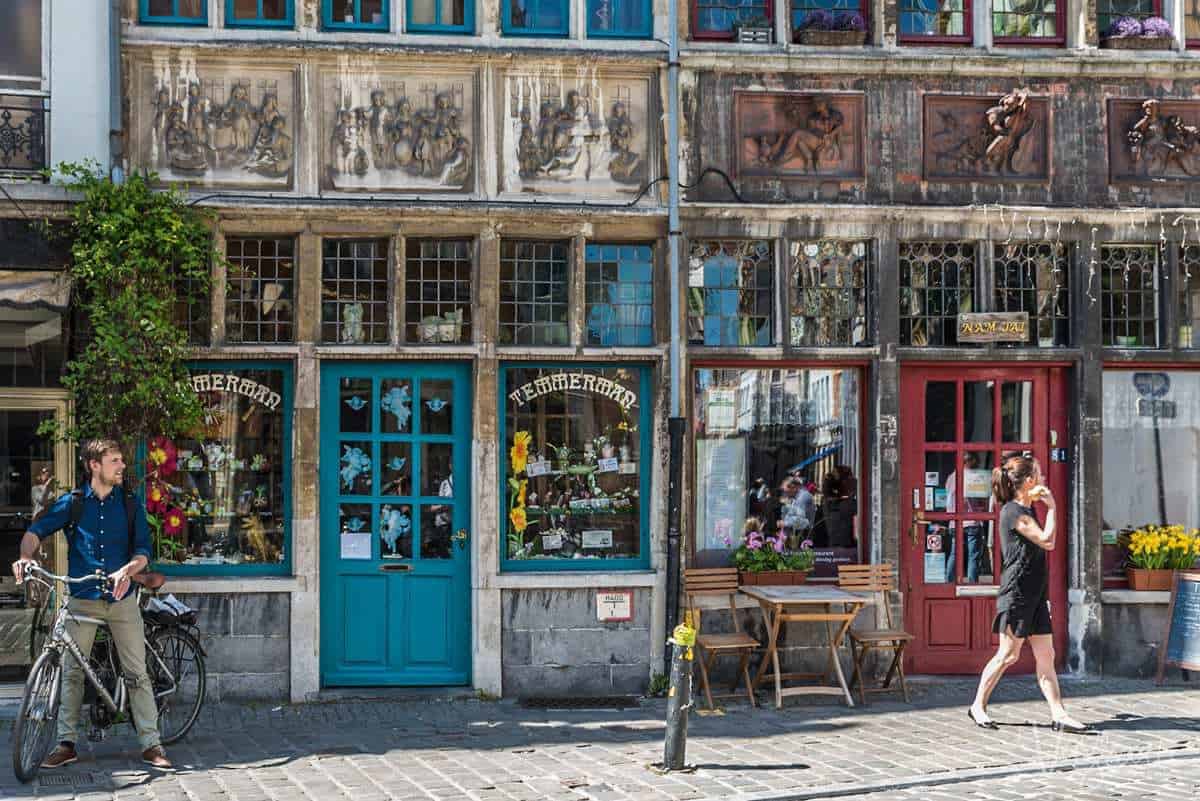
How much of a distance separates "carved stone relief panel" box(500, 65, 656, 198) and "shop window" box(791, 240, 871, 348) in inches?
57.3

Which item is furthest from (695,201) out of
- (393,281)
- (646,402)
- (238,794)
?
(238,794)

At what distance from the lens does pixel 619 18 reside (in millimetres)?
11891

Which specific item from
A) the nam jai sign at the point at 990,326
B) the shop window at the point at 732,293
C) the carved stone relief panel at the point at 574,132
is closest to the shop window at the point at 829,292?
the shop window at the point at 732,293

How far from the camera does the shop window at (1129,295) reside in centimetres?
1235

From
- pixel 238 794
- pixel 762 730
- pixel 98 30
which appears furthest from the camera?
pixel 98 30

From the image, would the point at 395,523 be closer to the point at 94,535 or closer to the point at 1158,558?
the point at 94,535

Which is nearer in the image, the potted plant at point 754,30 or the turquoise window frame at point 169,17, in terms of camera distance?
the turquoise window frame at point 169,17

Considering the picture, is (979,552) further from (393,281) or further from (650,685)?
(393,281)

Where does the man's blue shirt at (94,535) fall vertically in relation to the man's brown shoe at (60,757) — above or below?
above

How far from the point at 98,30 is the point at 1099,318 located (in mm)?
7930

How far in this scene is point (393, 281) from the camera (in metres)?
11.5

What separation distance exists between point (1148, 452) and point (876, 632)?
3007 mm

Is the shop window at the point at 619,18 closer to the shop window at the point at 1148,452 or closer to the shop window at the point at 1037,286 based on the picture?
the shop window at the point at 1037,286

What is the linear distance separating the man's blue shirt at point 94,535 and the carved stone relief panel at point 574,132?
162 inches
